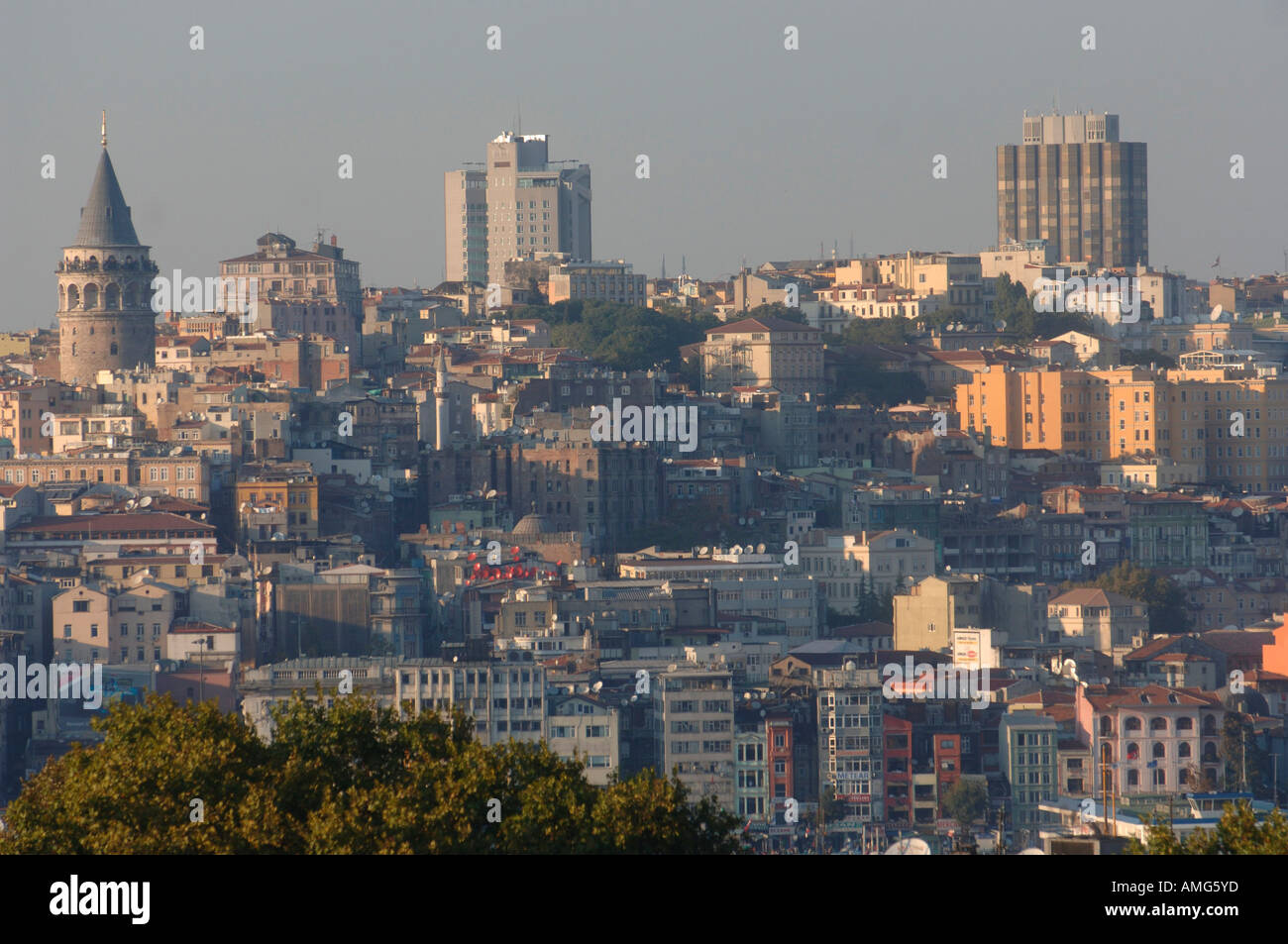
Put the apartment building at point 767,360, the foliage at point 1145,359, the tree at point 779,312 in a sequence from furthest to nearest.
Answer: the tree at point 779,312 → the foliage at point 1145,359 → the apartment building at point 767,360

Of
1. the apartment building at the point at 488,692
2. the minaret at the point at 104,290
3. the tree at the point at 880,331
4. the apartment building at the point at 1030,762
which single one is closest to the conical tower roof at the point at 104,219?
the minaret at the point at 104,290

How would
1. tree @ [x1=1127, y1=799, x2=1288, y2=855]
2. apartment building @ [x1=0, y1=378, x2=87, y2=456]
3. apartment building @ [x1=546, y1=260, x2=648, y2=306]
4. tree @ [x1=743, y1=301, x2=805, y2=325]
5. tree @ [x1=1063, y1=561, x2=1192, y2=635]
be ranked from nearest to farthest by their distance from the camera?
1. tree @ [x1=1127, y1=799, x2=1288, y2=855]
2. tree @ [x1=1063, y1=561, x2=1192, y2=635]
3. apartment building @ [x1=0, y1=378, x2=87, y2=456]
4. tree @ [x1=743, y1=301, x2=805, y2=325]
5. apartment building @ [x1=546, y1=260, x2=648, y2=306]

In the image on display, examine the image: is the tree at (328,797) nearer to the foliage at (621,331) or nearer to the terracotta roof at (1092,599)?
the terracotta roof at (1092,599)

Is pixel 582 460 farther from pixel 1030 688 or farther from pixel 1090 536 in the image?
pixel 1030 688

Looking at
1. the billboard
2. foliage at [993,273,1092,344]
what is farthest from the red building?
foliage at [993,273,1092,344]

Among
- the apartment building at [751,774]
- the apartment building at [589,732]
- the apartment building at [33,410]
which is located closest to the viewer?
the apartment building at [589,732]

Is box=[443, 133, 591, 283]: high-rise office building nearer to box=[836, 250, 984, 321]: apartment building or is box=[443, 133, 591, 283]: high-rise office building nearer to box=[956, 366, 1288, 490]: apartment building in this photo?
box=[836, 250, 984, 321]: apartment building

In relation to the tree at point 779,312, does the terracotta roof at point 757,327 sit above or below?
below
